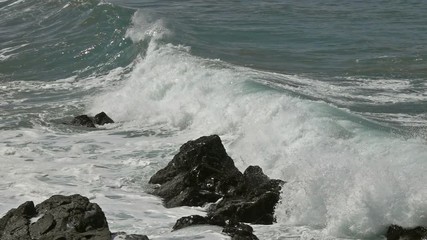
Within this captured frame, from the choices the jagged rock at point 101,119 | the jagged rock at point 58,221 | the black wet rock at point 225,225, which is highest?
the jagged rock at point 58,221

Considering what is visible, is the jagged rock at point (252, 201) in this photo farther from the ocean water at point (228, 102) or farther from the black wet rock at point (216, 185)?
the ocean water at point (228, 102)

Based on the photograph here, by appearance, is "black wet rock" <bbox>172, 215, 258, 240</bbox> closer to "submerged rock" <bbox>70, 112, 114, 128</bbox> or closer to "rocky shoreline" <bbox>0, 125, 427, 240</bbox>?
"rocky shoreline" <bbox>0, 125, 427, 240</bbox>

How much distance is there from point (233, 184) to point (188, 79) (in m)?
8.71

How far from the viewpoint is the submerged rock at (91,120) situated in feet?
63.1

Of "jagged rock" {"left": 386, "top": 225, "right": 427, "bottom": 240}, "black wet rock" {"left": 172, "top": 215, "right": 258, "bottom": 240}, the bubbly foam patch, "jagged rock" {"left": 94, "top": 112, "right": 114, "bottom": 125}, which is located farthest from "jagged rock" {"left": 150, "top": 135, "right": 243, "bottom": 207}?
"jagged rock" {"left": 94, "top": 112, "right": 114, "bottom": 125}

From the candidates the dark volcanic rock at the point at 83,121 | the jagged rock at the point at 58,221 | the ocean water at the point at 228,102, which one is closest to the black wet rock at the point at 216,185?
the ocean water at the point at 228,102

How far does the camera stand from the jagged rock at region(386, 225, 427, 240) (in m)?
10.5

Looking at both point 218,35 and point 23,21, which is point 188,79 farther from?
point 23,21

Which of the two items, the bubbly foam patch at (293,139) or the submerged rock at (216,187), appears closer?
the bubbly foam patch at (293,139)

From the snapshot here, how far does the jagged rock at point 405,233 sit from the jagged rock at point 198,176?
2792 mm

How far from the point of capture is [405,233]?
422 inches

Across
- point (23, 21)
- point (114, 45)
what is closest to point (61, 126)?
point (114, 45)

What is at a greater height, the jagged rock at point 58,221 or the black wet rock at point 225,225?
the jagged rock at point 58,221

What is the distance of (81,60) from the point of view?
27.9 meters
